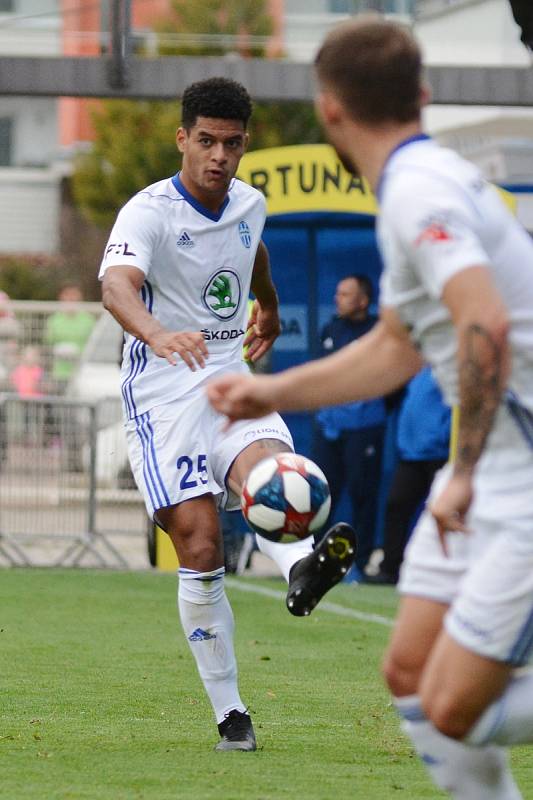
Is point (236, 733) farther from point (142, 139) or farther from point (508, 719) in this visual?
point (142, 139)

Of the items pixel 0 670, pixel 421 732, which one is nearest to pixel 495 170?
pixel 0 670

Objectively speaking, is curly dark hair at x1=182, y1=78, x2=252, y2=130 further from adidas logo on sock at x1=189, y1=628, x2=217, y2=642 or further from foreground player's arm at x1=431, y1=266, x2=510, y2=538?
foreground player's arm at x1=431, y1=266, x2=510, y2=538

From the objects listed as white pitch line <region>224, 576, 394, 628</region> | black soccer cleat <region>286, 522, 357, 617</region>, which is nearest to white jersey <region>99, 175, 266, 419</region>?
black soccer cleat <region>286, 522, 357, 617</region>

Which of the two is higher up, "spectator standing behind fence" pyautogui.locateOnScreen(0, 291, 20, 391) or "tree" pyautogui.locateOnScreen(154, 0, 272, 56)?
"tree" pyautogui.locateOnScreen(154, 0, 272, 56)

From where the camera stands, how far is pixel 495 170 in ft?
52.2

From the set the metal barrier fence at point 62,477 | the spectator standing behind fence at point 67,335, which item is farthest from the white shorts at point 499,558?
the spectator standing behind fence at point 67,335

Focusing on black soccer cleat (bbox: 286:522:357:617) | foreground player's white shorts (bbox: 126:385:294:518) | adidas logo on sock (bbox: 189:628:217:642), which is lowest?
adidas logo on sock (bbox: 189:628:217:642)

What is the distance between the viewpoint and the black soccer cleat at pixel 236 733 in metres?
6.15

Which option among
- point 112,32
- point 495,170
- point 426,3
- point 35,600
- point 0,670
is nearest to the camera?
point 0,670

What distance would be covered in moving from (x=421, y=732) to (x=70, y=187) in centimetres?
4152

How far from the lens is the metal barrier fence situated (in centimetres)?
1455

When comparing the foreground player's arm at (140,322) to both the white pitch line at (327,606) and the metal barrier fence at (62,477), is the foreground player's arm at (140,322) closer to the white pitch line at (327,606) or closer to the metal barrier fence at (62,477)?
the white pitch line at (327,606)

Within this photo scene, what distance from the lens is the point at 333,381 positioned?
4.11 m

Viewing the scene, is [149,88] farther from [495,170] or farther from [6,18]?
[495,170]
